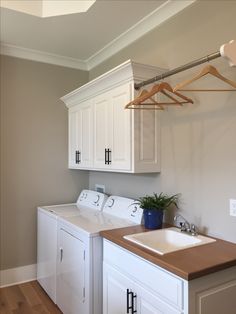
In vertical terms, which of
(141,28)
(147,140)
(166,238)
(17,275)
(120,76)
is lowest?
(17,275)

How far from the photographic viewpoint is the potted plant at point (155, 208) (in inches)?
81.6

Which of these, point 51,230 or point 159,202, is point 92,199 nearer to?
point 51,230

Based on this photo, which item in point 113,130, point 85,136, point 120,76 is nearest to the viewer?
point 120,76

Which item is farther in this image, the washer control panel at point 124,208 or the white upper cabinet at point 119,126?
the washer control panel at point 124,208

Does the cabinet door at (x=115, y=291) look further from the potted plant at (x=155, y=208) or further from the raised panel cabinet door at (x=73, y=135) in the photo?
the raised panel cabinet door at (x=73, y=135)

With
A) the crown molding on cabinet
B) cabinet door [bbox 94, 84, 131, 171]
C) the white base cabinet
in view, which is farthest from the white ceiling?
the white base cabinet

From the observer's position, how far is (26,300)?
8.79 feet

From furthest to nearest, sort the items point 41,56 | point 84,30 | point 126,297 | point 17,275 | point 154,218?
1. point 41,56
2. point 17,275
3. point 84,30
4. point 154,218
5. point 126,297

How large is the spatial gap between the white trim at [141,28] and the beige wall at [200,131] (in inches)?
2.4

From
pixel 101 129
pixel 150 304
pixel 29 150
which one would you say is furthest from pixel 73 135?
pixel 150 304

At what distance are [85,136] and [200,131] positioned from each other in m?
1.33

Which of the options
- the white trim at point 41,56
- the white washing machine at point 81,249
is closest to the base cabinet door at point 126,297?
the white washing machine at point 81,249

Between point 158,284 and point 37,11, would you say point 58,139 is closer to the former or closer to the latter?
point 37,11

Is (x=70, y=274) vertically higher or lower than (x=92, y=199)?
lower
